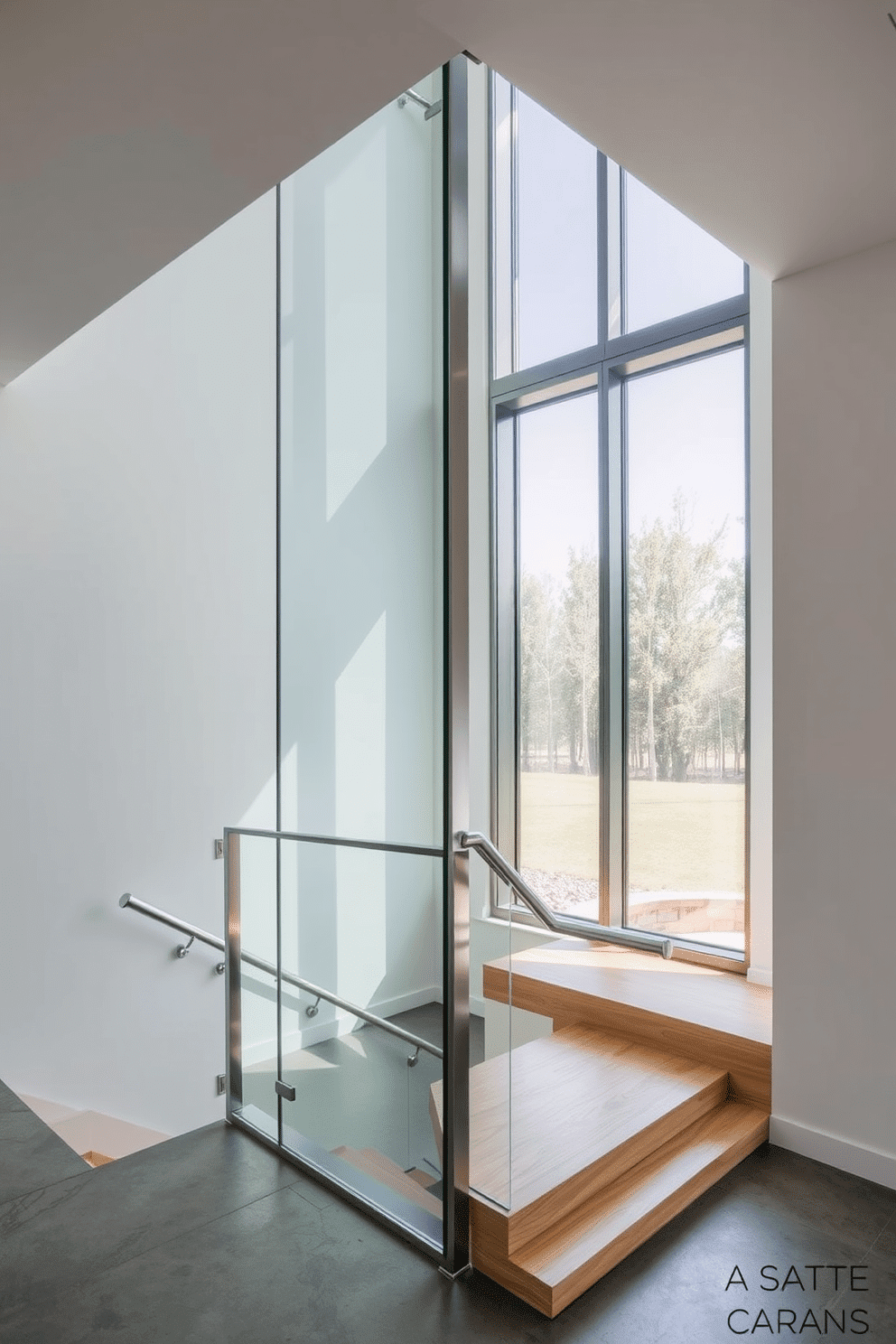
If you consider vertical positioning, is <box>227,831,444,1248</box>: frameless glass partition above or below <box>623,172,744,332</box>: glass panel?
below

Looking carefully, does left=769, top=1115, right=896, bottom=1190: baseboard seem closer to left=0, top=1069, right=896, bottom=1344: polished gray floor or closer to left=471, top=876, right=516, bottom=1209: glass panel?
left=0, top=1069, right=896, bottom=1344: polished gray floor

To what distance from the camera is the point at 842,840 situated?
2.52 m

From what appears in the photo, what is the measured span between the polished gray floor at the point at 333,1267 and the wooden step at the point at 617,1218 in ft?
0.12

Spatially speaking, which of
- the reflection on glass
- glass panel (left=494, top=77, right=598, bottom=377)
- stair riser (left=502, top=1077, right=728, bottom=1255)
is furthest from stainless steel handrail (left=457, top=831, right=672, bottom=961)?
glass panel (left=494, top=77, right=598, bottom=377)

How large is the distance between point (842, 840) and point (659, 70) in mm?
1964

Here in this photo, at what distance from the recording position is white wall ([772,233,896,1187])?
2441 mm

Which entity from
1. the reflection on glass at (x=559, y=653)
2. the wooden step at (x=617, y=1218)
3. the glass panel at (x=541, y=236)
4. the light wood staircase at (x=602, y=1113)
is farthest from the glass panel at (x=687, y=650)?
the wooden step at (x=617, y=1218)

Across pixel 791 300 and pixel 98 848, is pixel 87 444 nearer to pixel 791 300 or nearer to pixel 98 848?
pixel 98 848

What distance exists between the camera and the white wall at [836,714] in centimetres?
244

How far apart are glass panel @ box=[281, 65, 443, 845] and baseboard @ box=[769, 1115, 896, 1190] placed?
1466 millimetres

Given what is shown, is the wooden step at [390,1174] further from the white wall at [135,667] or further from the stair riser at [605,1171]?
the white wall at [135,667]

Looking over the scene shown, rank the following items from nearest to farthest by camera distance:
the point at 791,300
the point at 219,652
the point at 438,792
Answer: the point at 438,792
the point at 791,300
the point at 219,652

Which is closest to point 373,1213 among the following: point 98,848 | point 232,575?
point 98,848

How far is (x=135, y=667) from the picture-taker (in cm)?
367
